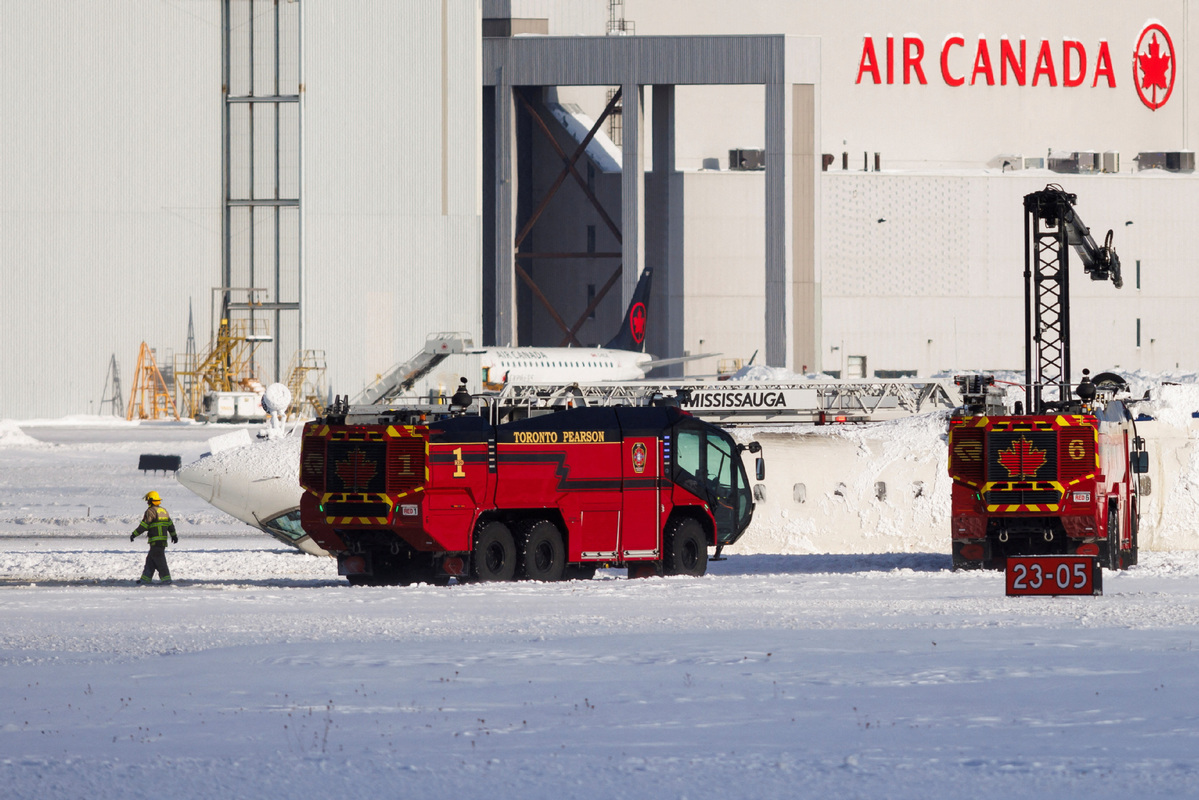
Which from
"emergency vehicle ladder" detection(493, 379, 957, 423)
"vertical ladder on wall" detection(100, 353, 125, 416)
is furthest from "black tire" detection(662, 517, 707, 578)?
"vertical ladder on wall" detection(100, 353, 125, 416)

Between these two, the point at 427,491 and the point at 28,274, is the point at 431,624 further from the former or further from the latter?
the point at 28,274

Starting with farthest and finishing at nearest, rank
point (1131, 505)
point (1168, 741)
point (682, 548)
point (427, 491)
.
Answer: point (1131, 505) → point (682, 548) → point (427, 491) → point (1168, 741)

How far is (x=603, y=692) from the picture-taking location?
13242mm

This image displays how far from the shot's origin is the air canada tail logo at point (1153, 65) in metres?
95.1

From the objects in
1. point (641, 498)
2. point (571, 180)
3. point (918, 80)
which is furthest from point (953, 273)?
point (641, 498)

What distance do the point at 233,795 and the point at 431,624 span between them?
308 inches

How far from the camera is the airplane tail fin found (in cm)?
8012

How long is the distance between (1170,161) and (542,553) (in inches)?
2969

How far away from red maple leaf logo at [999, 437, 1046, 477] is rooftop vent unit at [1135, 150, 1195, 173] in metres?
72.1

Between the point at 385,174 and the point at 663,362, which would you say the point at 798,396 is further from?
the point at 385,174

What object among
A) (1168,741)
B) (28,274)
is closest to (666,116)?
(28,274)

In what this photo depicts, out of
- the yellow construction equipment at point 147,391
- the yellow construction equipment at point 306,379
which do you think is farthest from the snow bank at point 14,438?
the yellow construction equipment at point 306,379

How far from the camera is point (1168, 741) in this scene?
1120 centimetres

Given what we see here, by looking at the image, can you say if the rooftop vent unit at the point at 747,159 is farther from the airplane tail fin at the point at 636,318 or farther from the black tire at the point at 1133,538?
the black tire at the point at 1133,538
